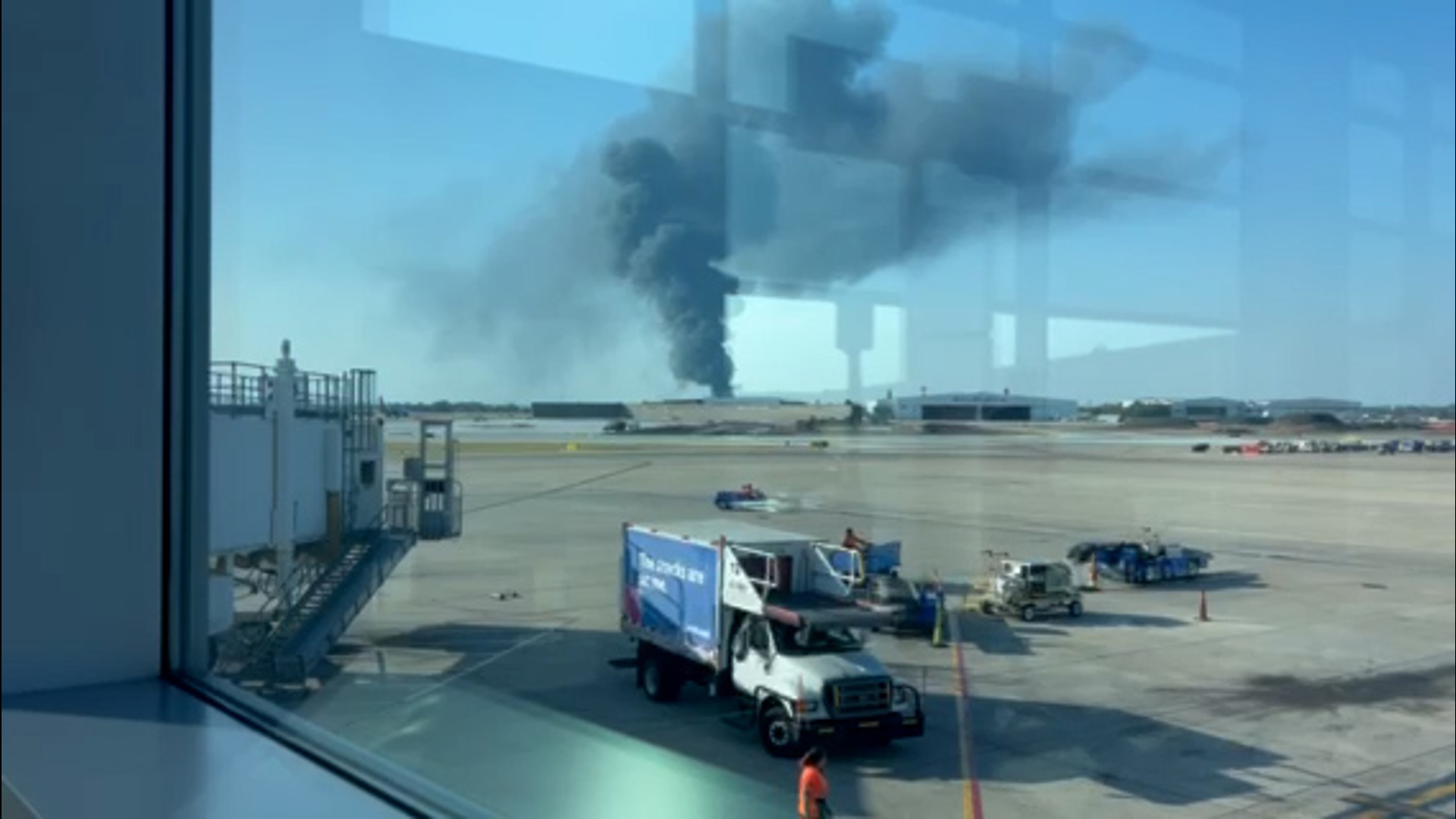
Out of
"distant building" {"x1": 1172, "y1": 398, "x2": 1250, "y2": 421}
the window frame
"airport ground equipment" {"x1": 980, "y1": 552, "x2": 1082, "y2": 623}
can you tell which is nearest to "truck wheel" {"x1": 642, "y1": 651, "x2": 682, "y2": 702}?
"airport ground equipment" {"x1": 980, "y1": 552, "x2": 1082, "y2": 623}

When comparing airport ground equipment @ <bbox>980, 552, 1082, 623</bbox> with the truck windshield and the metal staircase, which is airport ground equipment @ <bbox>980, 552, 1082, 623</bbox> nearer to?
the truck windshield

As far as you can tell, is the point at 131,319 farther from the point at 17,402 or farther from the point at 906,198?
the point at 906,198

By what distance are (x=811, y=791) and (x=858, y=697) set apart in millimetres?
122

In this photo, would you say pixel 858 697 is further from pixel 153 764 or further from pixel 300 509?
pixel 300 509

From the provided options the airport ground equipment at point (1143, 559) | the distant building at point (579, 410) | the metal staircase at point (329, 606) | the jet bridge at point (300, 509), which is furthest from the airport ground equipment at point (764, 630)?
the metal staircase at point (329, 606)

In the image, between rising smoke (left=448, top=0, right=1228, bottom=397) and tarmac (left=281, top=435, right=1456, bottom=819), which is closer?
tarmac (left=281, top=435, right=1456, bottom=819)

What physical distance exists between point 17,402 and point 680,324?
179 cm

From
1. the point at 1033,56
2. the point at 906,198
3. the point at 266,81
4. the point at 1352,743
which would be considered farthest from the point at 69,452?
the point at 1352,743

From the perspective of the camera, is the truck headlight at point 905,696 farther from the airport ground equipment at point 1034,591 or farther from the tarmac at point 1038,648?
the airport ground equipment at point 1034,591

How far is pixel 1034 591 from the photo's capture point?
107 cm

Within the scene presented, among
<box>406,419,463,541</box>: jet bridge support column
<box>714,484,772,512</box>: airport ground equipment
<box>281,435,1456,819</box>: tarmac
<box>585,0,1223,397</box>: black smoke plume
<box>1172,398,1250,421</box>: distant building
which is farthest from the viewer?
<box>406,419,463,541</box>: jet bridge support column

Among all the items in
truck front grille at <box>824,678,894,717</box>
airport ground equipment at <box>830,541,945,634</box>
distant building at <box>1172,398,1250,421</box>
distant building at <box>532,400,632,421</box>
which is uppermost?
distant building at <box>1172,398,1250,421</box>

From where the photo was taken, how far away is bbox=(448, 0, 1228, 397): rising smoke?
104 cm

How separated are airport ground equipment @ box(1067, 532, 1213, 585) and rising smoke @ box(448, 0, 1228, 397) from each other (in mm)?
307
